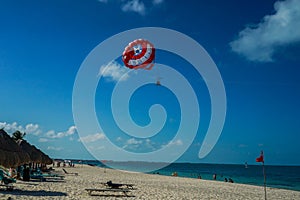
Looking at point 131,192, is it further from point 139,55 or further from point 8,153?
point 139,55

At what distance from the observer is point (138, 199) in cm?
1086

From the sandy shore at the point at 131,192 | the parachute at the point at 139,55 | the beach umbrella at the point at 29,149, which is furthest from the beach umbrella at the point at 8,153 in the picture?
the parachute at the point at 139,55

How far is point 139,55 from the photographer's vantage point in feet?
45.3

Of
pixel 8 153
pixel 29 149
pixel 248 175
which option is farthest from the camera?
pixel 248 175

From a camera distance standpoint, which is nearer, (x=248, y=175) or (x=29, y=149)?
(x=29, y=149)

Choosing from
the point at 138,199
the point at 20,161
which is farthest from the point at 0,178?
the point at 138,199

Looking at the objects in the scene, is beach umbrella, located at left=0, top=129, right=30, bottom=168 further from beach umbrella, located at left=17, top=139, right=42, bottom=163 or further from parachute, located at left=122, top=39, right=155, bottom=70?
parachute, located at left=122, top=39, right=155, bottom=70

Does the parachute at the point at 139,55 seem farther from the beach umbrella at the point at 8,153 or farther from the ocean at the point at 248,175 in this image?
the ocean at the point at 248,175

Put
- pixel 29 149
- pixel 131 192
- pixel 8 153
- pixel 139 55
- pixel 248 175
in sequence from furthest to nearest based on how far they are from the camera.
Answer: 1. pixel 248 175
2. pixel 29 149
3. pixel 139 55
4. pixel 131 192
5. pixel 8 153

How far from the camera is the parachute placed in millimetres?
13702

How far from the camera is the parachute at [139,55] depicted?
13702 mm

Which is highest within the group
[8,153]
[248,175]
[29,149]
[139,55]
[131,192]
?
[139,55]

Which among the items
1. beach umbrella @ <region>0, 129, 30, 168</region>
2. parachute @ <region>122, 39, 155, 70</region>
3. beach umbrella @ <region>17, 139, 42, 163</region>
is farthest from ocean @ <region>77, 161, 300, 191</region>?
beach umbrella @ <region>0, 129, 30, 168</region>

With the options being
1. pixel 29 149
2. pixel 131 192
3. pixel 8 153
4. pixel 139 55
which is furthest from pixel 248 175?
pixel 8 153
